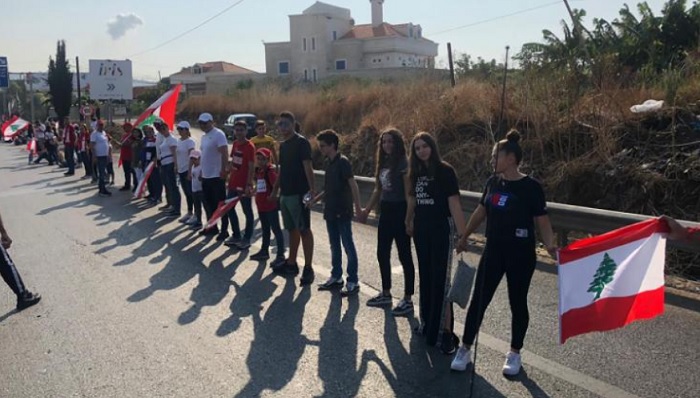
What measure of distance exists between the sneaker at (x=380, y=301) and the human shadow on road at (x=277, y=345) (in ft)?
2.22

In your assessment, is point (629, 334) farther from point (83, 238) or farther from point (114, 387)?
point (83, 238)

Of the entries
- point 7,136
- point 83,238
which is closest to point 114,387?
point 83,238

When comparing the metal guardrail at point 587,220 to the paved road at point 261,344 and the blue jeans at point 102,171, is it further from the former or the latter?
the blue jeans at point 102,171

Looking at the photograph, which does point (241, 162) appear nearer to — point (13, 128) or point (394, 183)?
point (394, 183)

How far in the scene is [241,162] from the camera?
28.1ft

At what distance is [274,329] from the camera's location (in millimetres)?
5465

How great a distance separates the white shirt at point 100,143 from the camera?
15008mm

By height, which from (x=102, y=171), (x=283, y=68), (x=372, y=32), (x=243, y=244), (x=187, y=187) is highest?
(x=372, y=32)

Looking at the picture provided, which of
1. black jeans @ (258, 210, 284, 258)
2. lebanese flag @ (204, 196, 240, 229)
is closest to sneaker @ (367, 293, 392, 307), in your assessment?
black jeans @ (258, 210, 284, 258)

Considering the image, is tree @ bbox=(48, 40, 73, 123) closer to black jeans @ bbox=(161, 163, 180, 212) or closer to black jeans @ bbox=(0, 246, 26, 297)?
black jeans @ bbox=(161, 163, 180, 212)

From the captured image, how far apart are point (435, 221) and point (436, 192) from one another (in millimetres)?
240

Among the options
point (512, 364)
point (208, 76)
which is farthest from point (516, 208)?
point (208, 76)

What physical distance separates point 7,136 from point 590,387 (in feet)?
107

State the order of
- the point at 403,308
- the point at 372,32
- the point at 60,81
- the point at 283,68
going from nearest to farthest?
the point at 403,308 → the point at 60,81 → the point at 372,32 → the point at 283,68
